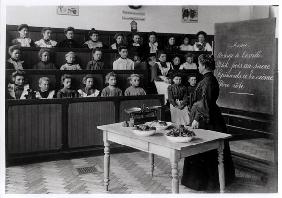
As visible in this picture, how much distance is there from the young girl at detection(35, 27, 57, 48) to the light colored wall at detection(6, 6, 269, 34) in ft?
3.66

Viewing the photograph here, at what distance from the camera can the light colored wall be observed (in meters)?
8.01

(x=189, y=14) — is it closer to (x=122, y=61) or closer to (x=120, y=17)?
Result: (x=120, y=17)

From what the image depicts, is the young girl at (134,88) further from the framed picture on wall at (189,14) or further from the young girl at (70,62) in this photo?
the framed picture on wall at (189,14)

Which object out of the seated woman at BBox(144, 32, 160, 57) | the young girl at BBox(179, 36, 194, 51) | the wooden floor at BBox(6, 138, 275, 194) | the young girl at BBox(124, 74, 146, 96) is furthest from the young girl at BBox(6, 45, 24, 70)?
the young girl at BBox(179, 36, 194, 51)

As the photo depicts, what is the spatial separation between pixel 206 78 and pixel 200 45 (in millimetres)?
5071

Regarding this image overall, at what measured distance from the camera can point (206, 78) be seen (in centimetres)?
352

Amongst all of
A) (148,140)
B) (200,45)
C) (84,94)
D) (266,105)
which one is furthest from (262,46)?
(200,45)

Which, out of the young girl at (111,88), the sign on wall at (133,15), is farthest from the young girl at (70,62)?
the sign on wall at (133,15)

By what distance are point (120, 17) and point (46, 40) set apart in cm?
258

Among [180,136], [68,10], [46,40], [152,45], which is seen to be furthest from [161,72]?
[180,136]

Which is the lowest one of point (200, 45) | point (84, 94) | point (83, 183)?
point (83, 183)
